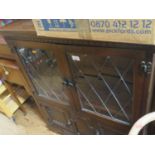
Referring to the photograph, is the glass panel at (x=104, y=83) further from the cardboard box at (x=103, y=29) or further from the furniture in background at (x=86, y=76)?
the cardboard box at (x=103, y=29)

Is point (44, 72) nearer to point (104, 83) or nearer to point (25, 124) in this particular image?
point (104, 83)

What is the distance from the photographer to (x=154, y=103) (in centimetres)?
98

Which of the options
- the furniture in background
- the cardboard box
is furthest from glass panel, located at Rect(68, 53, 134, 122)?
the cardboard box

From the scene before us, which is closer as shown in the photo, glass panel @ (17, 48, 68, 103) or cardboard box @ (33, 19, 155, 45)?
cardboard box @ (33, 19, 155, 45)

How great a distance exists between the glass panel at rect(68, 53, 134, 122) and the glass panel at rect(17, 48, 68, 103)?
176 mm

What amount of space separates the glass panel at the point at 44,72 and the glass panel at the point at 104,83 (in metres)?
0.18

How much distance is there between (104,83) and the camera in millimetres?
962

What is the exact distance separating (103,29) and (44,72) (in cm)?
69

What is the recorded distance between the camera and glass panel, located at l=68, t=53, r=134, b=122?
824 millimetres

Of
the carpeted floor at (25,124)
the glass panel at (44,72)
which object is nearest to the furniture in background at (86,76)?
the glass panel at (44,72)

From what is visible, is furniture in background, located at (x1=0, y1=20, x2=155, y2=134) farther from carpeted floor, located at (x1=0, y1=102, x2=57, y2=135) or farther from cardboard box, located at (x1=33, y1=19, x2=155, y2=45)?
carpeted floor, located at (x1=0, y1=102, x2=57, y2=135)

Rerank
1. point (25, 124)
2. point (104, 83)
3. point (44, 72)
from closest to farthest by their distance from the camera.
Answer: point (104, 83) → point (44, 72) → point (25, 124)

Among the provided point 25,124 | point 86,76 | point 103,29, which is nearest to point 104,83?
point 86,76
